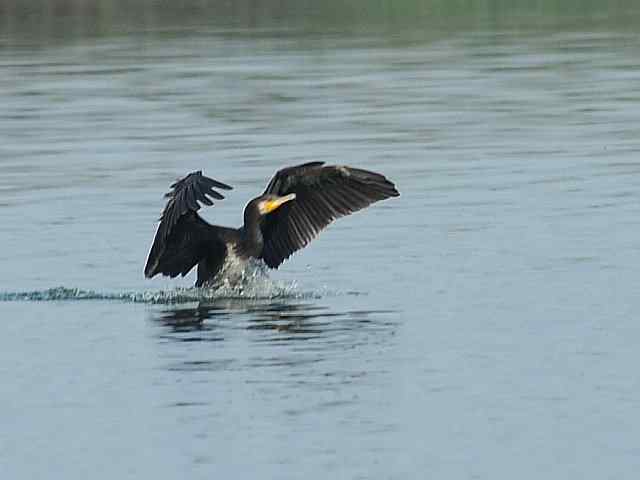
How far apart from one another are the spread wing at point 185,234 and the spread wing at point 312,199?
54 centimetres

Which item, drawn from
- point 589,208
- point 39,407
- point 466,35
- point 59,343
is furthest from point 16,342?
point 466,35

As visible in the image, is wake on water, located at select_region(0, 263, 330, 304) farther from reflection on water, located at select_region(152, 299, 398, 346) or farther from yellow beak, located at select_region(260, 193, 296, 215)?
yellow beak, located at select_region(260, 193, 296, 215)

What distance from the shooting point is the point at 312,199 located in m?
16.6

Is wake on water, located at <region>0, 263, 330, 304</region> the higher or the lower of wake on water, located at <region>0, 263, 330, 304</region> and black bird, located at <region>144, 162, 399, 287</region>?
the lower

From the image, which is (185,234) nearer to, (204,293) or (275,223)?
(204,293)

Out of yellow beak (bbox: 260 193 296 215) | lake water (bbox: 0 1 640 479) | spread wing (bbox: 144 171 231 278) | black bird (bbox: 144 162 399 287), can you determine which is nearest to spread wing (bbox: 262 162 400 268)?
black bird (bbox: 144 162 399 287)

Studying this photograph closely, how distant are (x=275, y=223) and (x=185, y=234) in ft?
2.95

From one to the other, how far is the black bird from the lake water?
24cm

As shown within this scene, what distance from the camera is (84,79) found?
34.0m

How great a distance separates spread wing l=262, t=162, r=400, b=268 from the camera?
16.4m

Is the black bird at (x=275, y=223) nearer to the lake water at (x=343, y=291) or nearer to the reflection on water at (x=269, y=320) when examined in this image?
the lake water at (x=343, y=291)

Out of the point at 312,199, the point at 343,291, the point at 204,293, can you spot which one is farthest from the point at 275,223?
the point at 343,291

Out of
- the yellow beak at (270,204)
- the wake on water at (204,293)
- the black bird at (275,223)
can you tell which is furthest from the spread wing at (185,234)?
the yellow beak at (270,204)

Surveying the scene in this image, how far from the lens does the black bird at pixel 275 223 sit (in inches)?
634
